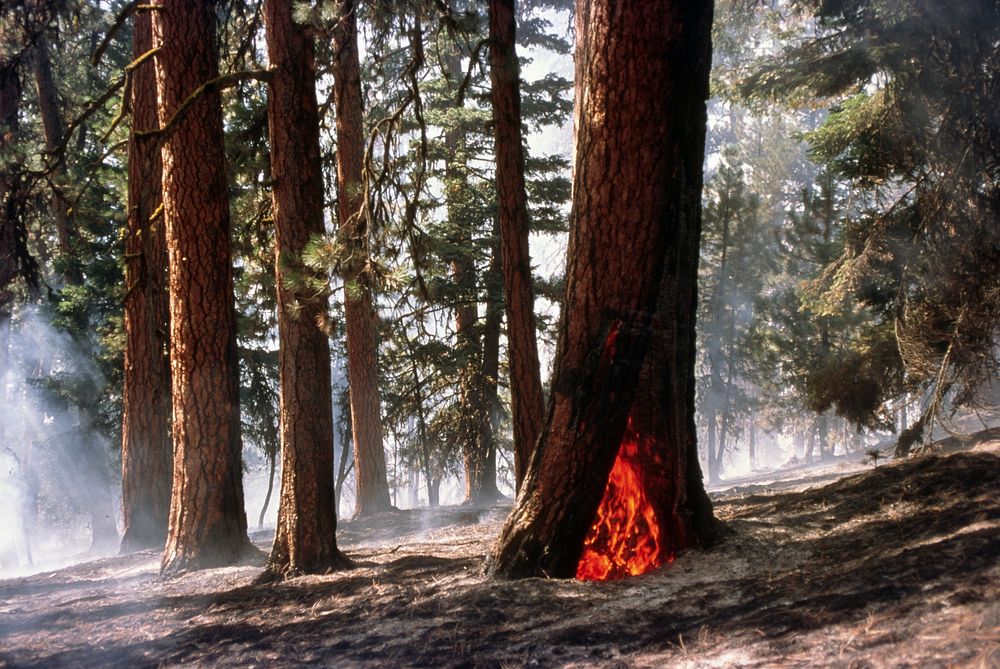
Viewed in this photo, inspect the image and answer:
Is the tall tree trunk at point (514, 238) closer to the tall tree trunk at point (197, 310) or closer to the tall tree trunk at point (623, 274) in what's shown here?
the tall tree trunk at point (623, 274)

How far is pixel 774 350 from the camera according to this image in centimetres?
2908

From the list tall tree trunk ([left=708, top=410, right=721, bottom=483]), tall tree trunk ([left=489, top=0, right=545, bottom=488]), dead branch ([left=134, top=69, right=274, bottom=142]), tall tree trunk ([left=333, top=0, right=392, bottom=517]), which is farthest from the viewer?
tall tree trunk ([left=708, top=410, right=721, bottom=483])

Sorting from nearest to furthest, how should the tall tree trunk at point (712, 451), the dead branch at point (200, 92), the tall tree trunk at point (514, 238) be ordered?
the dead branch at point (200, 92) → the tall tree trunk at point (514, 238) → the tall tree trunk at point (712, 451)

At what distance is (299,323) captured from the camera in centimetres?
665

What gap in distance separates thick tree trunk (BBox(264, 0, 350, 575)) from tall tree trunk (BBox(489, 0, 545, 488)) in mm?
2031

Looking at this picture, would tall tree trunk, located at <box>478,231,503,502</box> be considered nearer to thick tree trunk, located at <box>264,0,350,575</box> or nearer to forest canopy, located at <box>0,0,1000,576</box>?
forest canopy, located at <box>0,0,1000,576</box>

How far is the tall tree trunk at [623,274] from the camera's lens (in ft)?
16.6

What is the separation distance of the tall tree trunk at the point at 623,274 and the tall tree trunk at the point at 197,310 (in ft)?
12.4

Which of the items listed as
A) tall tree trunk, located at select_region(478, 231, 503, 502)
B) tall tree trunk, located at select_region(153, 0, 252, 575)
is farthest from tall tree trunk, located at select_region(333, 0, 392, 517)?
tall tree trunk, located at select_region(153, 0, 252, 575)

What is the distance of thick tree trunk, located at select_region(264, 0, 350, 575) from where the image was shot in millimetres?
6539

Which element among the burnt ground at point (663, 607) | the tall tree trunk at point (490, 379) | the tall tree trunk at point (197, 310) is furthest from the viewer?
the tall tree trunk at point (490, 379)

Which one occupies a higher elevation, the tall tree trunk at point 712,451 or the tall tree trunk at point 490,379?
the tall tree trunk at point 490,379

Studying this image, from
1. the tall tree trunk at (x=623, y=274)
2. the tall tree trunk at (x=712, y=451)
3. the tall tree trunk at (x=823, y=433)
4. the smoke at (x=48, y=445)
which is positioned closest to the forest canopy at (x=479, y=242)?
the tall tree trunk at (x=623, y=274)

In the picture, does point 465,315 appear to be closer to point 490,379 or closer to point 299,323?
point 490,379
